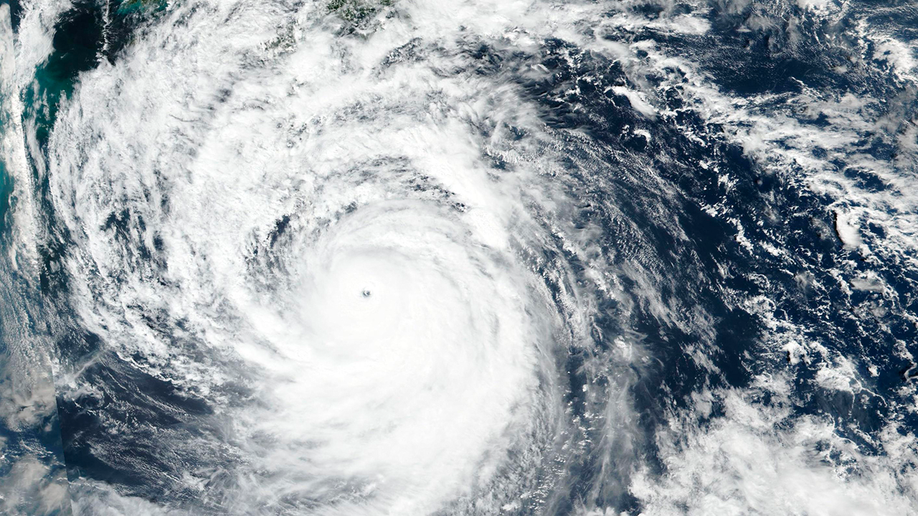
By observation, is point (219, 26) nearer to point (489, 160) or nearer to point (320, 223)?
point (320, 223)

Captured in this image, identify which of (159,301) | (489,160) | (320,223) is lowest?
(159,301)

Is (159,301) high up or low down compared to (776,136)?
down

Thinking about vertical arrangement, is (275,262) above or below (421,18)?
below

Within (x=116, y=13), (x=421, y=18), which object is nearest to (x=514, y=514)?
(x=421, y=18)


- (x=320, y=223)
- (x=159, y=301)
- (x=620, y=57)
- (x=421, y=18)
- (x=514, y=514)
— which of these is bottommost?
(x=514, y=514)

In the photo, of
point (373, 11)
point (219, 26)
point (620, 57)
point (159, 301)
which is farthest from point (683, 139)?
point (159, 301)

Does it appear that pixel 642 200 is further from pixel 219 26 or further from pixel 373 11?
pixel 219 26
